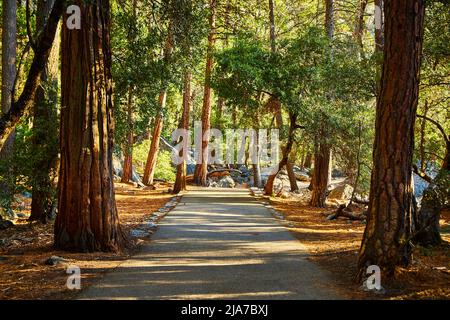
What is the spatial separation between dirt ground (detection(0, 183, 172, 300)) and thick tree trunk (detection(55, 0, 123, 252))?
15.0 inches

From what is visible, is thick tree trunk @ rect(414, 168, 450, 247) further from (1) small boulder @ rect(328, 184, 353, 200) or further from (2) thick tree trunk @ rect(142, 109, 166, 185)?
(2) thick tree trunk @ rect(142, 109, 166, 185)

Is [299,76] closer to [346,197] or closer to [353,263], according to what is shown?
[346,197]

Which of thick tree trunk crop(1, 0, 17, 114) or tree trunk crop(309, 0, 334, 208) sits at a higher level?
thick tree trunk crop(1, 0, 17, 114)

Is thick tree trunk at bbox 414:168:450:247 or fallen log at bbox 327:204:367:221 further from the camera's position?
fallen log at bbox 327:204:367:221

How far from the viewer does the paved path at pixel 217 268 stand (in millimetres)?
5957

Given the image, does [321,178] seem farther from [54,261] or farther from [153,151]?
[54,261]

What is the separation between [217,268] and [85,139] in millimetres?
3155

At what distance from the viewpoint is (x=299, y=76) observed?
17188mm

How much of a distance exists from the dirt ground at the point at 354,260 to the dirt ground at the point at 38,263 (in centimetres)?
337

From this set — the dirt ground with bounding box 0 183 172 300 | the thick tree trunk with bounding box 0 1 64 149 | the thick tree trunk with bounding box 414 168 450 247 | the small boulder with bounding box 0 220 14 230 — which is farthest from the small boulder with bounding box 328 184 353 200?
the thick tree trunk with bounding box 0 1 64 149

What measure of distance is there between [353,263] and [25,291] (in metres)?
4.78

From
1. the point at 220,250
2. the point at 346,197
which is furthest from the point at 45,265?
the point at 346,197

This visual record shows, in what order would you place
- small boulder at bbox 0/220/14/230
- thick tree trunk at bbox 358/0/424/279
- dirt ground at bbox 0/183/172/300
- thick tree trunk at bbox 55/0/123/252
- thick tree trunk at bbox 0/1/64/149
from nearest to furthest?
1. dirt ground at bbox 0/183/172/300
2. thick tree trunk at bbox 358/0/424/279
3. thick tree trunk at bbox 55/0/123/252
4. thick tree trunk at bbox 0/1/64/149
5. small boulder at bbox 0/220/14/230

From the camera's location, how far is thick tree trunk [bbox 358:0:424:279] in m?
6.39
